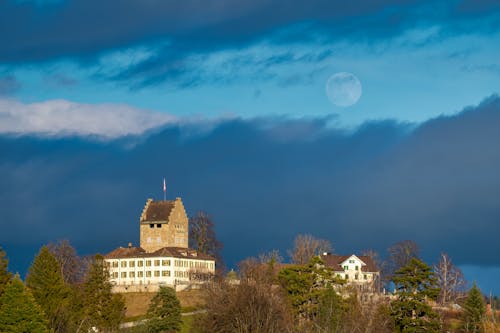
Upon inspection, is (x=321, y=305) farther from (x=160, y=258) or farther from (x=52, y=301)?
(x=160, y=258)

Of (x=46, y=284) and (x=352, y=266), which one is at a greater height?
(x=352, y=266)

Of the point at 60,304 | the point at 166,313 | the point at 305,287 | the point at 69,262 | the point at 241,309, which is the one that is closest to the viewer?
the point at 241,309

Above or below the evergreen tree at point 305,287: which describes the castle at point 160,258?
above

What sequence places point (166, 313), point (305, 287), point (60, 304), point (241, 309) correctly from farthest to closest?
point (166, 313)
point (305, 287)
point (60, 304)
point (241, 309)

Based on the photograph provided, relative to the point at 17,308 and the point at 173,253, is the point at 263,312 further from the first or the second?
the point at 173,253

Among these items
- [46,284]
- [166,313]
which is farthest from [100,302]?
[166,313]

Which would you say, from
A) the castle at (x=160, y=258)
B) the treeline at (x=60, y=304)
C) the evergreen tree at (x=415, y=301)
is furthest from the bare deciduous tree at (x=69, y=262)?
the evergreen tree at (x=415, y=301)

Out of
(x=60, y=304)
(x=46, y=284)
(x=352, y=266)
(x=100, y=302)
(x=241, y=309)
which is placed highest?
(x=352, y=266)

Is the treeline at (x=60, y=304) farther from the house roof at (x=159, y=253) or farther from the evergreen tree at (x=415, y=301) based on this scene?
the house roof at (x=159, y=253)

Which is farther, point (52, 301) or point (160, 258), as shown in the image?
point (160, 258)

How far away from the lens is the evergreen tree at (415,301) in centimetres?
8700

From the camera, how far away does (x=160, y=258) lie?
153125 millimetres

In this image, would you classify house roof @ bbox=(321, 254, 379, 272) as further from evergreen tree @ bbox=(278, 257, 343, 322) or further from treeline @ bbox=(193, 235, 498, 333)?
evergreen tree @ bbox=(278, 257, 343, 322)

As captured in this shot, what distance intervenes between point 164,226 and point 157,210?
4324 millimetres
